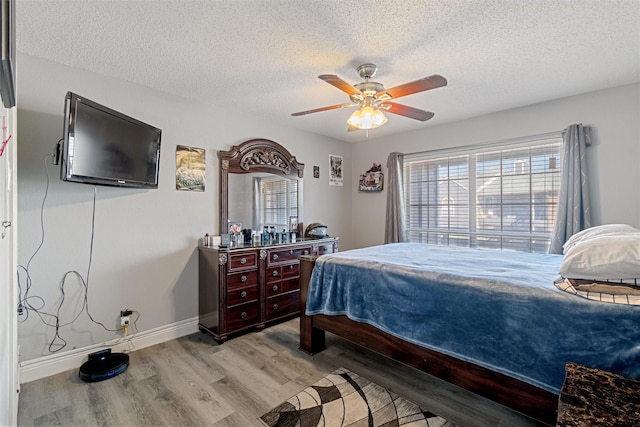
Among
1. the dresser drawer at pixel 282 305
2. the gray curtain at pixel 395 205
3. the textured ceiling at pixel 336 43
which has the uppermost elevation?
the textured ceiling at pixel 336 43

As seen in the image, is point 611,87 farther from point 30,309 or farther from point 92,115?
point 30,309

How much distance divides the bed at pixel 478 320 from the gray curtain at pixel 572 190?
0.74 meters

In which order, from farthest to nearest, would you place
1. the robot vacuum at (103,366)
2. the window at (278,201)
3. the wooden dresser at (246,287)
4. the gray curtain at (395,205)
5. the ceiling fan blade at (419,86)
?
1. the gray curtain at (395,205)
2. the window at (278,201)
3. the wooden dresser at (246,287)
4. the robot vacuum at (103,366)
5. the ceiling fan blade at (419,86)

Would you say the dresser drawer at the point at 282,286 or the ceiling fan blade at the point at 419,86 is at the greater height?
the ceiling fan blade at the point at 419,86

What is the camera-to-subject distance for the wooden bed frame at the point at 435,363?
1.54 metres

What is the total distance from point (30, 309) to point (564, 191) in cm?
496

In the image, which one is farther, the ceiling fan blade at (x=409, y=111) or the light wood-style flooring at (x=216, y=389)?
the ceiling fan blade at (x=409, y=111)

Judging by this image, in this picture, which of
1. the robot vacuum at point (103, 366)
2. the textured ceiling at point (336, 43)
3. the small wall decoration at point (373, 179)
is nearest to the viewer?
the textured ceiling at point (336, 43)

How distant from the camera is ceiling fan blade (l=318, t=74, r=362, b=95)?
6.45 feet

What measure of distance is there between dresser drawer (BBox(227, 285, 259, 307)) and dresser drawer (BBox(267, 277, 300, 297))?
0.59 ft

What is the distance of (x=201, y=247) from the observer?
3.20 metres

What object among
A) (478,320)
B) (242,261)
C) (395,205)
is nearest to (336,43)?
(478,320)

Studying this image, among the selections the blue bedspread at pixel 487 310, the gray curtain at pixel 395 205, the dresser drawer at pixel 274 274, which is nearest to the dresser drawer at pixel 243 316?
the dresser drawer at pixel 274 274

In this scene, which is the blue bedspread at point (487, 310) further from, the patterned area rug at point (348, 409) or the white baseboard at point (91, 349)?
the white baseboard at point (91, 349)
